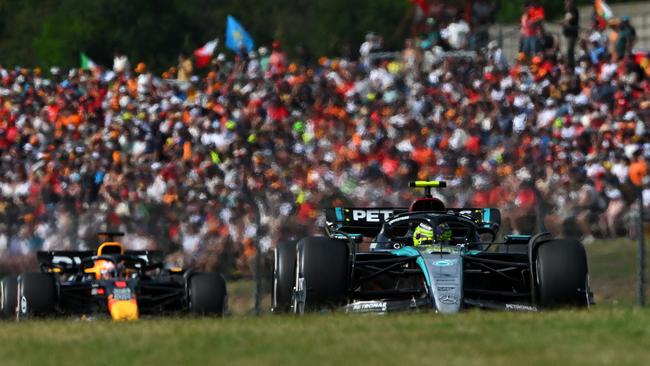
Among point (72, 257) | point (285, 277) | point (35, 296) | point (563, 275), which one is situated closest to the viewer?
point (563, 275)

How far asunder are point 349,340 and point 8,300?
7948 mm

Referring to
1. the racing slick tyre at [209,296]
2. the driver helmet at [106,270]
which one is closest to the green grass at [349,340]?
the racing slick tyre at [209,296]

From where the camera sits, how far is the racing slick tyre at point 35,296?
17469mm

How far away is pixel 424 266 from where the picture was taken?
14828mm

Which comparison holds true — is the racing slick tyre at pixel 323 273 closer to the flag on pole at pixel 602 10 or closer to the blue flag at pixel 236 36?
the flag on pole at pixel 602 10

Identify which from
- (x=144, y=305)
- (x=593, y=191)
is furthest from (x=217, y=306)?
(x=593, y=191)

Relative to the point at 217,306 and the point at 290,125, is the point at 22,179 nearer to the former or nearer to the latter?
the point at 290,125

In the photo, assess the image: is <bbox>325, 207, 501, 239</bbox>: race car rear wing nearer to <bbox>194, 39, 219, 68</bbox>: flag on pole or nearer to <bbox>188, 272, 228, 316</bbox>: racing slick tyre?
<bbox>188, 272, 228, 316</bbox>: racing slick tyre

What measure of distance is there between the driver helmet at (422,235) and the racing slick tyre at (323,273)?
5.11 feet

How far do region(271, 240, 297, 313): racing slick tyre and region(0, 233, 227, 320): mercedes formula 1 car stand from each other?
2423mm


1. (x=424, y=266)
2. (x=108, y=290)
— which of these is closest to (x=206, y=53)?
(x=108, y=290)

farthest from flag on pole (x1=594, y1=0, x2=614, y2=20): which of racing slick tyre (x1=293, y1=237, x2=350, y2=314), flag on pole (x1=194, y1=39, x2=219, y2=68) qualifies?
racing slick tyre (x1=293, y1=237, x2=350, y2=314)

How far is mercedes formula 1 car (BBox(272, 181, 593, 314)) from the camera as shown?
47.3 feet

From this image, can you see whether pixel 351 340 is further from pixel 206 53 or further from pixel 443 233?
pixel 206 53
